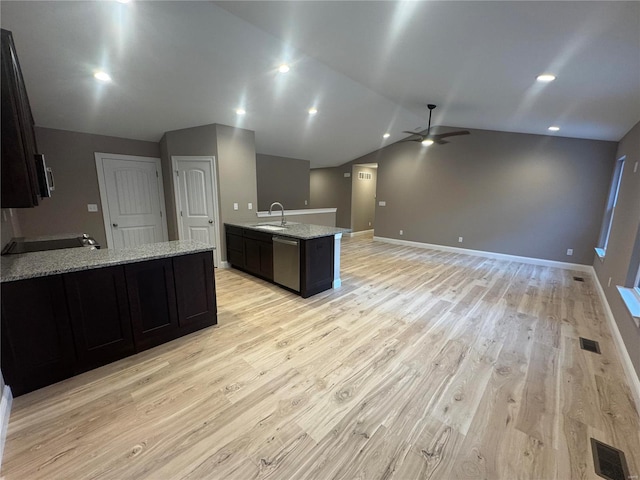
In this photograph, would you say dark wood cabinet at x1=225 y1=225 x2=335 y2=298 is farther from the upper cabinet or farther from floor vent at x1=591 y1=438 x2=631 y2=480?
floor vent at x1=591 y1=438 x2=631 y2=480

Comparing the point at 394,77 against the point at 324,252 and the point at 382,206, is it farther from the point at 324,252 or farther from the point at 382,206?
the point at 382,206

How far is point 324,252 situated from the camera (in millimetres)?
3686

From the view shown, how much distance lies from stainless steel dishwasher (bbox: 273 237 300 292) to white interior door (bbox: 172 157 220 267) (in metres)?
1.51

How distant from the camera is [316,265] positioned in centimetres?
360

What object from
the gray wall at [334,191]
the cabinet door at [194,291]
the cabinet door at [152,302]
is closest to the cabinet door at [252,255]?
the cabinet door at [194,291]

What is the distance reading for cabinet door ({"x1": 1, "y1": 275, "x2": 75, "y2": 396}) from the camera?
1.76 metres

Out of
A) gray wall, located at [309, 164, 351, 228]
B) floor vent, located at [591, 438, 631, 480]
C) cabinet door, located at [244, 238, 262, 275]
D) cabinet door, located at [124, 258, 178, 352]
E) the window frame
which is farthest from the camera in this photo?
gray wall, located at [309, 164, 351, 228]

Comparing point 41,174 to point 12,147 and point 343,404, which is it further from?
point 343,404

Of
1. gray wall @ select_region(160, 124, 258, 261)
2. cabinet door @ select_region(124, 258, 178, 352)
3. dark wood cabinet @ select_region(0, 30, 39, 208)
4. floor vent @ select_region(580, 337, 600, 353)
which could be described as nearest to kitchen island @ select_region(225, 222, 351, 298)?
gray wall @ select_region(160, 124, 258, 261)

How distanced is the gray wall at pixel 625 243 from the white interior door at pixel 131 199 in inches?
261

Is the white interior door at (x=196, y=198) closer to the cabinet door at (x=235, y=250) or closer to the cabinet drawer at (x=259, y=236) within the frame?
the cabinet door at (x=235, y=250)

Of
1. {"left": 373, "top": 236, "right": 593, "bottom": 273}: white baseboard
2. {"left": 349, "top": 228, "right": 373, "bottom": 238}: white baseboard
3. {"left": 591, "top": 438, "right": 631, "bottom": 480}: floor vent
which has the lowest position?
{"left": 591, "top": 438, "right": 631, "bottom": 480}: floor vent

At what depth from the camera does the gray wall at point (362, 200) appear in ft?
28.2

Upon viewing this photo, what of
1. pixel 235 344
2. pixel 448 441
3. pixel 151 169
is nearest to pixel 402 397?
pixel 448 441
